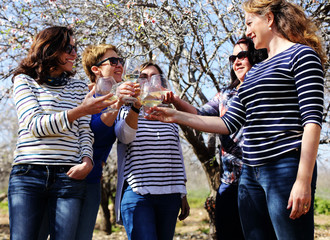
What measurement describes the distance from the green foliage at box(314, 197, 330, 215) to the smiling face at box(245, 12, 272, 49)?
10.0m

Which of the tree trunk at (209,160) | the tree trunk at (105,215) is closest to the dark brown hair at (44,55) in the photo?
the tree trunk at (209,160)

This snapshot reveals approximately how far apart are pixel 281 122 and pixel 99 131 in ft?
4.82

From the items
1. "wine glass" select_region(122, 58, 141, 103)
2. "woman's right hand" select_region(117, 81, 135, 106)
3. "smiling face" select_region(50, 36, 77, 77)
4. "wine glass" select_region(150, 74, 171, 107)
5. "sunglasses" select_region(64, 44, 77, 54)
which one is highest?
"sunglasses" select_region(64, 44, 77, 54)

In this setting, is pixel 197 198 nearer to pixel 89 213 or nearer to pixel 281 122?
pixel 89 213

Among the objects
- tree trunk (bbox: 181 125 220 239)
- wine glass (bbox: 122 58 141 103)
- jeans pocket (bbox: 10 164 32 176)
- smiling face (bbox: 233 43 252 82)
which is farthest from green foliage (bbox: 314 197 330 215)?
jeans pocket (bbox: 10 164 32 176)

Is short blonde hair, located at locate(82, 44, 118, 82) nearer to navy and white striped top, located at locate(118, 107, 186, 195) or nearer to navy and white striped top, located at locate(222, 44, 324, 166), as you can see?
navy and white striped top, located at locate(118, 107, 186, 195)

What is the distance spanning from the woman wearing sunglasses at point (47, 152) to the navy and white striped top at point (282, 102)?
2.92ft

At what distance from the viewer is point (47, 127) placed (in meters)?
2.34

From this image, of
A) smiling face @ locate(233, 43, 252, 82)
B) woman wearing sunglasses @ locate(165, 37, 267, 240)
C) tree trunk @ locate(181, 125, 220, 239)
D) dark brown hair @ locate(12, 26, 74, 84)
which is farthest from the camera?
tree trunk @ locate(181, 125, 220, 239)

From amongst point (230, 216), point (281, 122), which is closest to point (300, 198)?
point (281, 122)

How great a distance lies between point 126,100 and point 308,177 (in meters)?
1.15

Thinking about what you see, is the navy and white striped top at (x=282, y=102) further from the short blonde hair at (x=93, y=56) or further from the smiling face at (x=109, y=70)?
the short blonde hair at (x=93, y=56)

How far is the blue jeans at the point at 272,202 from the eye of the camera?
1910 millimetres

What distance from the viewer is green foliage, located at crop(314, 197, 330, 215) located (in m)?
11.2
